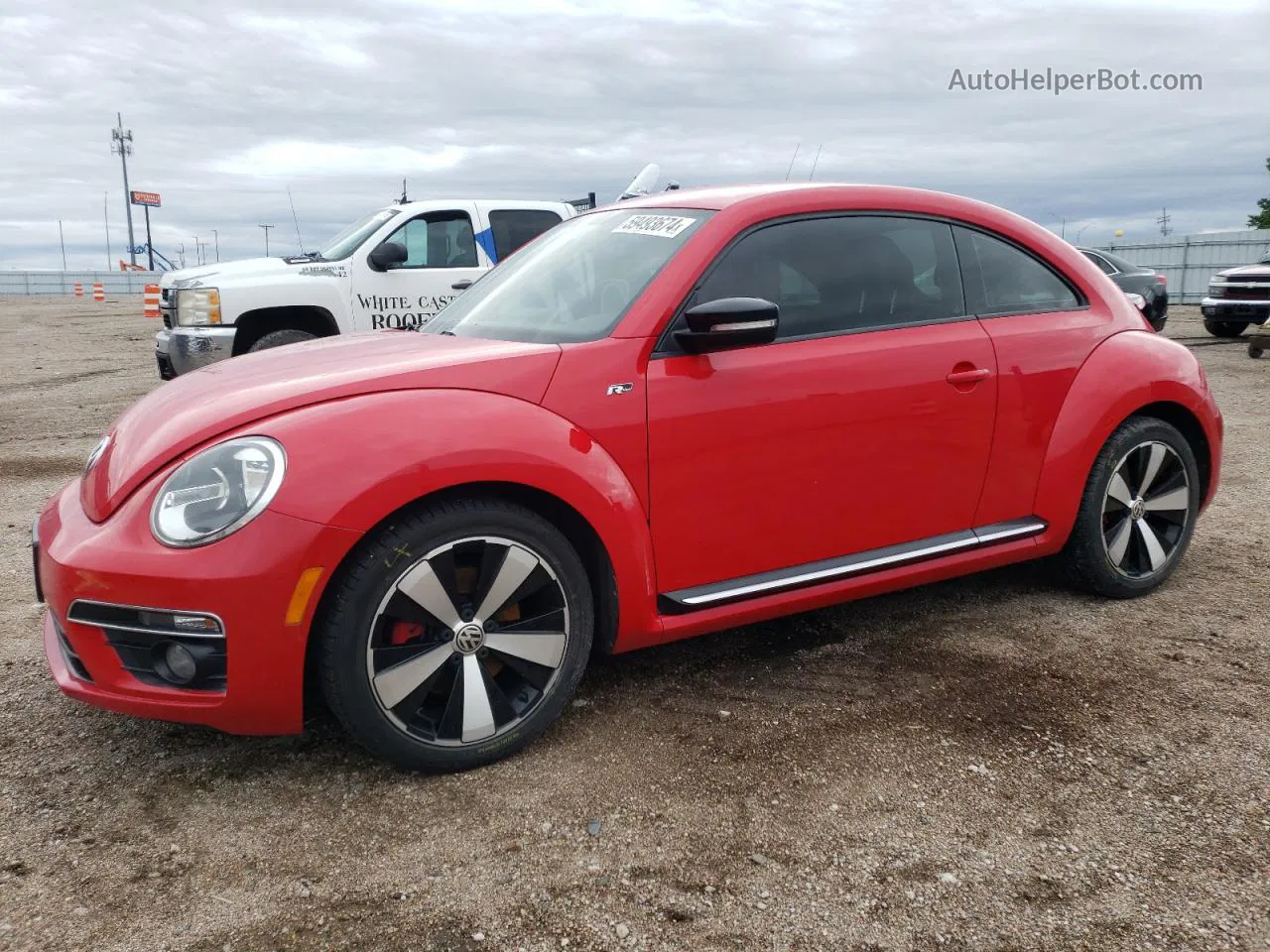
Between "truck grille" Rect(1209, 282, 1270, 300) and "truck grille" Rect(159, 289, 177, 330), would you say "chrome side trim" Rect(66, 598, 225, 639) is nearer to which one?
"truck grille" Rect(159, 289, 177, 330)

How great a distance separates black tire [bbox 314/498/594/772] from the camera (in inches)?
103

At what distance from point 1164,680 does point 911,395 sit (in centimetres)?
125

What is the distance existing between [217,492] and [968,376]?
2.39 metres

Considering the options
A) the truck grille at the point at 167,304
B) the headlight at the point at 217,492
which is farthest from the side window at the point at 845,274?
the truck grille at the point at 167,304

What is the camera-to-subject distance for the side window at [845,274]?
10.8 ft

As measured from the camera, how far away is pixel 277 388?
9.36 feet

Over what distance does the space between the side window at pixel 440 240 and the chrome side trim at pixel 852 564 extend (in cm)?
663

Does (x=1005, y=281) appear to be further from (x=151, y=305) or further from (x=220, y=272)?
(x=151, y=305)

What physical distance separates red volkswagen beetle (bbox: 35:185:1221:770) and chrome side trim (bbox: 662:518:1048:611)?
1 centimetres

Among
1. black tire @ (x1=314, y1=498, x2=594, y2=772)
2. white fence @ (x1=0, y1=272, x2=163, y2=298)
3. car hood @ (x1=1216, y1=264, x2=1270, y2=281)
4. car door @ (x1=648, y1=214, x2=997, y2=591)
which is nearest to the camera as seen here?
black tire @ (x1=314, y1=498, x2=594, y2=772)

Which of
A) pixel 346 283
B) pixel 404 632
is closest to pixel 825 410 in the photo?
pixel 404 632

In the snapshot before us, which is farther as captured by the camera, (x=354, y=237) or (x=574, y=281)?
(x=354, y=237)

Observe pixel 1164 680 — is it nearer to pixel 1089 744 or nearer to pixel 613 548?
pixel 1089 744

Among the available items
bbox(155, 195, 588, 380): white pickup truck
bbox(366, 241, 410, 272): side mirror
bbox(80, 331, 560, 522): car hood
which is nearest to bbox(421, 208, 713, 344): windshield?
bbox(80, 331, 560, 522): car hood
